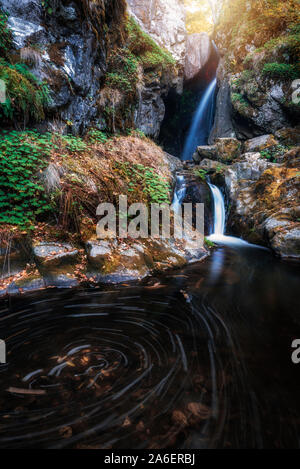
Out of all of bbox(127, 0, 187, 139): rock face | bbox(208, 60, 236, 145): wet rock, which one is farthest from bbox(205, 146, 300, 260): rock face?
bbox(208, 60, 236, 145): wet rock

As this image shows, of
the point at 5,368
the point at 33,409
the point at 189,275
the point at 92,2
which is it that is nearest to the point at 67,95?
the point at 92,2

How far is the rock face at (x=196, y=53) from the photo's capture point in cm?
1698

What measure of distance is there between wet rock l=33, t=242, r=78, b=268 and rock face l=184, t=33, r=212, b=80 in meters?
19.2

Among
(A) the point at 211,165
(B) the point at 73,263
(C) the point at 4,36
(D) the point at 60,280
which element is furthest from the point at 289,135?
(D) the point at 60,280

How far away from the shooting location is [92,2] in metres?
5.86

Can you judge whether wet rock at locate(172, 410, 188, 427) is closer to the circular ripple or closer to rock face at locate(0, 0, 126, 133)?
the circular ripple

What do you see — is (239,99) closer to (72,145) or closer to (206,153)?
(206,153)

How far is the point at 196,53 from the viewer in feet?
57.3

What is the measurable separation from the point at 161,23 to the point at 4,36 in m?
15.2

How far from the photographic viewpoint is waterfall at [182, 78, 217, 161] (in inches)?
719

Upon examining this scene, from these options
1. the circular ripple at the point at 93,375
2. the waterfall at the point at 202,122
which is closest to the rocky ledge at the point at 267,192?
the circular ripple at the point at 93,375

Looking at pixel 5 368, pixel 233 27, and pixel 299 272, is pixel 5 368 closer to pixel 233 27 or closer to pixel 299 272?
pixel 299 272

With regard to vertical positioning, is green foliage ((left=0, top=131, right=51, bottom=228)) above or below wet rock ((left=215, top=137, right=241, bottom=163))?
below
